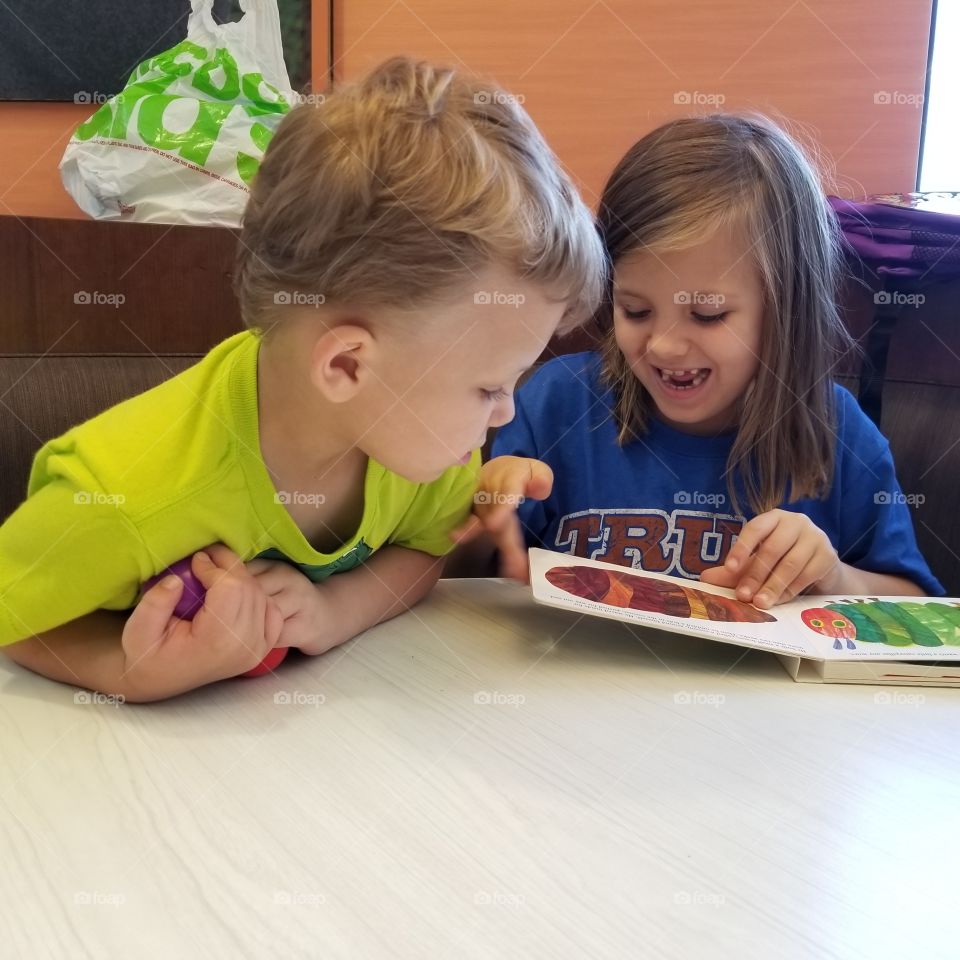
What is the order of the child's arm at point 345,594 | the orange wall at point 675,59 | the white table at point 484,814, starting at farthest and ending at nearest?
the orange wall at point 675,59 → the child's arm at point 345,594 → the white table at point 484,814

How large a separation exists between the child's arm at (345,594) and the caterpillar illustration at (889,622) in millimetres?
370

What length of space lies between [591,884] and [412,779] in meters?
0.14

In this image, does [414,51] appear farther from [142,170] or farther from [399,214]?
[399,214]

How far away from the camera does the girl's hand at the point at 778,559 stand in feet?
2.99

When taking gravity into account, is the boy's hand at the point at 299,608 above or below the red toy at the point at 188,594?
below

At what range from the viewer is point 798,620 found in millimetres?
854

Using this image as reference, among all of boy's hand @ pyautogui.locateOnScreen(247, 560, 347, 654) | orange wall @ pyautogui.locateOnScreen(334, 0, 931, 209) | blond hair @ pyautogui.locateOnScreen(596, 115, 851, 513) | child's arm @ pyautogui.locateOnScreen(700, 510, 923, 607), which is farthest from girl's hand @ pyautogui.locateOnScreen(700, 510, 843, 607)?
orange wall @ pyautogui.locateOnScreen(334, 0, 931, 209)

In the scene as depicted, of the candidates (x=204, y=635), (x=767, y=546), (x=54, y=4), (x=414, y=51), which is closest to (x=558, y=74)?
(x=414, y=51)

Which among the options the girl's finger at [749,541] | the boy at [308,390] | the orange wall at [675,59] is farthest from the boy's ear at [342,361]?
the orange wall at [675,59]

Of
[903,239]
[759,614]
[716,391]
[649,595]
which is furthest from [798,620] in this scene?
[903,239]

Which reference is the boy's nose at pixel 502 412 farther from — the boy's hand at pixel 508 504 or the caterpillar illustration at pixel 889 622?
the caterpillar illustration at pixel 889 622

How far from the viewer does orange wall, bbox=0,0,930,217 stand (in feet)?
6.91

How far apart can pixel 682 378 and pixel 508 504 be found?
1.15 ft

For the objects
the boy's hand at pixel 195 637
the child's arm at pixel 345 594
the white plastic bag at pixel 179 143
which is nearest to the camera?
the boy's hand at pixel 195 637
